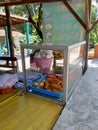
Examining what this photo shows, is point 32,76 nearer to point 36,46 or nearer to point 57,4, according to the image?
point 36,46

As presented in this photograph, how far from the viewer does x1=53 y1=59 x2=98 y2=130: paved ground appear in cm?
183

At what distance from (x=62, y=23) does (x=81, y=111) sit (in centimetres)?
255

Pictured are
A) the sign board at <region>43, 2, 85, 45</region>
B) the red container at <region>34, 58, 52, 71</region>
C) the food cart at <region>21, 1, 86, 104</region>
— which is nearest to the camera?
the food cart at <region>21, 1, 86, 104</region>

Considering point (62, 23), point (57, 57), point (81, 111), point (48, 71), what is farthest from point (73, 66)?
point (62, 23)

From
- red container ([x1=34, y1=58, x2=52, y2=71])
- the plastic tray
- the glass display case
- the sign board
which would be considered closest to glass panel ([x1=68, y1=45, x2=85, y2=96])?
the glass display case

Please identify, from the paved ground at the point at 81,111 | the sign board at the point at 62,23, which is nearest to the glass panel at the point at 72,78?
the paved ground at the point at 81,111

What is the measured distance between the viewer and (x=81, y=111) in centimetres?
214

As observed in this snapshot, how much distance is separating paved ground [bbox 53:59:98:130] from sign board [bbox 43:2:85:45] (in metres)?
1.52

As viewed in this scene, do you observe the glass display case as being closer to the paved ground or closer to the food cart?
the food cart

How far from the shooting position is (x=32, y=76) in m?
3.32

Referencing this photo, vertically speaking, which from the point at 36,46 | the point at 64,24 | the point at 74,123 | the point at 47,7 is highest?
the point at 47,7

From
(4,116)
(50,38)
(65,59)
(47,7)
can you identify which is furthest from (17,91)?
(47,7)

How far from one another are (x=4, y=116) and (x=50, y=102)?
0.74m

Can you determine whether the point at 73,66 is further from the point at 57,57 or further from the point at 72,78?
the point at 57,57
